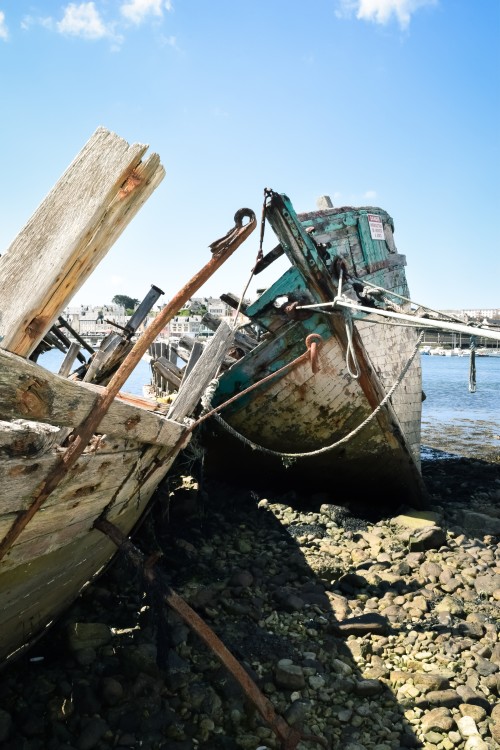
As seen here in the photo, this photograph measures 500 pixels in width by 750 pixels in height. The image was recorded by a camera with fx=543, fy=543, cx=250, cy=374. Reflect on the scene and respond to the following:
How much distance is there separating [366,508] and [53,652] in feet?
16.8

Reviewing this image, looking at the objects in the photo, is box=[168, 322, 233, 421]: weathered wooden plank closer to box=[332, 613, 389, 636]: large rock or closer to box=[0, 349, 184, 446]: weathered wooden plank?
box=[0, 349, 184, 446]: weathered wooden plank

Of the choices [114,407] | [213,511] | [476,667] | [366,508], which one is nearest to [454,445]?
[366,508]

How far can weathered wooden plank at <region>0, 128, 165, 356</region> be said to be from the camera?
76.8 inches

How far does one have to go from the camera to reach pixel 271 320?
6898mm

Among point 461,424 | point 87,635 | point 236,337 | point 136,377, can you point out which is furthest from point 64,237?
point 136,377

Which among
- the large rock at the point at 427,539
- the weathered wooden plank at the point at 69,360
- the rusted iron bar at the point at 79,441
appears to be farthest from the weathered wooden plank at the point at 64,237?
the large rock at the point at 427,539

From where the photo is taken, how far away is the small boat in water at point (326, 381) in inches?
264

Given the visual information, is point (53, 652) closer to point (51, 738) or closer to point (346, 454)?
point (51, 738)

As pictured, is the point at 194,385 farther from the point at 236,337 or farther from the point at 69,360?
the point at 236,337

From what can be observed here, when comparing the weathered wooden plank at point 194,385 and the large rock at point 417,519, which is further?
the large rock at point 417,519

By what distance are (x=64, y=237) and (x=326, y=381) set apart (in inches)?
212

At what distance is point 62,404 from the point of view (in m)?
2.24

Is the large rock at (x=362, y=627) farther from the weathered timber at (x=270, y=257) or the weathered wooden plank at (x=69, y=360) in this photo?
the weathered wooden plank at (x=69, y=360)

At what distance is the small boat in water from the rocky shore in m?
1.19
